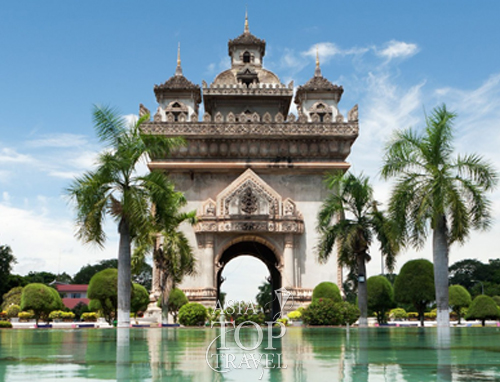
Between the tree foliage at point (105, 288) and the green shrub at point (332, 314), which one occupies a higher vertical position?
the tree foliage at point (105, 288)

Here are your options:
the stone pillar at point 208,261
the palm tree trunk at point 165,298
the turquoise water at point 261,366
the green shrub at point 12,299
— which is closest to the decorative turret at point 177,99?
the stone pillar at point 208,261

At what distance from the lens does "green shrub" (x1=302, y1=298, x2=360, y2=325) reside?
824 inches

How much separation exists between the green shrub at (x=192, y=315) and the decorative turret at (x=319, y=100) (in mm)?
13249

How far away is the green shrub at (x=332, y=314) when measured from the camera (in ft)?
68.7

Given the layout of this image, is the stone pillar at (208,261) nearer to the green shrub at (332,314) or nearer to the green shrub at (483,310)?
the green shrub at (332,314)

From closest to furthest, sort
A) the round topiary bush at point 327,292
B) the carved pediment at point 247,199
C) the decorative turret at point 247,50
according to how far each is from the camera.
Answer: the round topiary bush at point 327,292 → the carved pediment at point 247,199 → the decorative turret at point 247,50

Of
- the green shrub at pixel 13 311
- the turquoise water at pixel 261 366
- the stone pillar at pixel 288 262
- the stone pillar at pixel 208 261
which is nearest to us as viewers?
the turquoise water at pixel 261 366

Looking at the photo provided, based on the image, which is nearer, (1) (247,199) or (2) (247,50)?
(1) (247,199)

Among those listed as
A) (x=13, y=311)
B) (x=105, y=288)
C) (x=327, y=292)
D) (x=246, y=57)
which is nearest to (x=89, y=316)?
(x=13, y=311)

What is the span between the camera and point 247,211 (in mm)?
28562

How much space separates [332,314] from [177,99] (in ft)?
52.8

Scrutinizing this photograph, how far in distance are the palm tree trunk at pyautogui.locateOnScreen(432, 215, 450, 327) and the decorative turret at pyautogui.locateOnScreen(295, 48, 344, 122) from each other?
16014mm

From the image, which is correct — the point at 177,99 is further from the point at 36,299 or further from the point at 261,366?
the point at 261,366

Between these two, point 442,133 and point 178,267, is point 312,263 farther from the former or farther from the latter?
point 442,133
